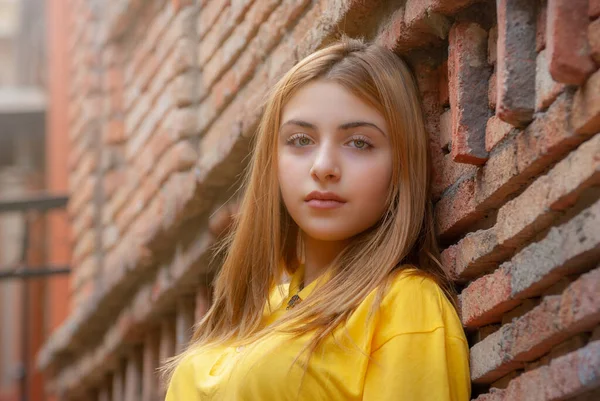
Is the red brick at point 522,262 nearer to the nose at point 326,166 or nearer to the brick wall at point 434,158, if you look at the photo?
→ the brick wall at point 434,158

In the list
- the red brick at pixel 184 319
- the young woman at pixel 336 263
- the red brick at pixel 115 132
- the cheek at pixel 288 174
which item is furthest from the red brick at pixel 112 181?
the cheek at pixel 288 174

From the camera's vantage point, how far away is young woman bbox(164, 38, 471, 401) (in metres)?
2.37

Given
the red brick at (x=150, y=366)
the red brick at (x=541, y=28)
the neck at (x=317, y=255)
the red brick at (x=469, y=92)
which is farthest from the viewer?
the red brick at (x=150, y=366)

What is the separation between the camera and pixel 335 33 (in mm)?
3012

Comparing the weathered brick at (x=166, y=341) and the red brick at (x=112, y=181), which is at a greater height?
the red brick at (x=112, y=181)

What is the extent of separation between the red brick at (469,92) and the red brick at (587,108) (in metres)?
0.42

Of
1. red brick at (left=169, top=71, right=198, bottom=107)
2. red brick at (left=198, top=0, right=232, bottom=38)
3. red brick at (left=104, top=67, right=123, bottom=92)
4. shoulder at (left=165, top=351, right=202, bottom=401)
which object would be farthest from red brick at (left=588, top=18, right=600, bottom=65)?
red brick at (left=104, top=67, right=123, bottom=92)

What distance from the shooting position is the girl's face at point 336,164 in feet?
8.48

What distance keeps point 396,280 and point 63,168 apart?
588 cm

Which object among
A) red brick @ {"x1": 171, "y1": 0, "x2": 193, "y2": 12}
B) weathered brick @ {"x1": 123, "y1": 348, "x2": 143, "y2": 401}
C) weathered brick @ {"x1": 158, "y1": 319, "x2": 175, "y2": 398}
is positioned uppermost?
red brick @ {"x1": 171, "y1": 0, "x2": 193, "y2": 12}

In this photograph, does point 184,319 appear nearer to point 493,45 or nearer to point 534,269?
point 493,45

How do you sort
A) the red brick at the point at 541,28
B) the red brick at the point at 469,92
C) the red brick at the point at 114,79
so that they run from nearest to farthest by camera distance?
the red brick at the point at 541,28, the red brick at the point at 469,92, the red brick at the point at 114,79

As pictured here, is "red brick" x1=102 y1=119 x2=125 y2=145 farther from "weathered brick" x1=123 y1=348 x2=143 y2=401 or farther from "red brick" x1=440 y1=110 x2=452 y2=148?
"red brick" x1=440 y1=110 x2=452 y2=148

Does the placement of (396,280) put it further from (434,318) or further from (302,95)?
(302,95)
